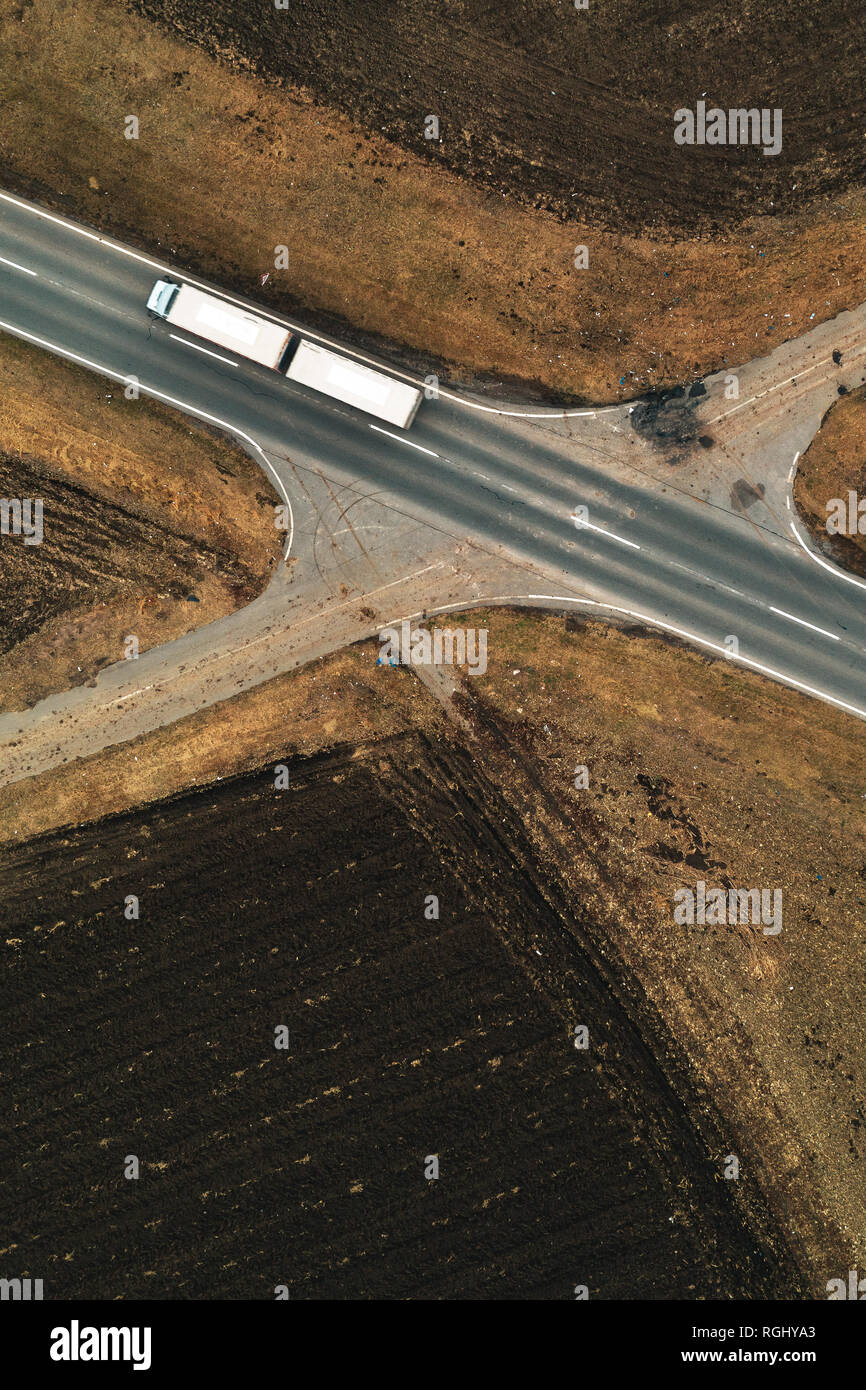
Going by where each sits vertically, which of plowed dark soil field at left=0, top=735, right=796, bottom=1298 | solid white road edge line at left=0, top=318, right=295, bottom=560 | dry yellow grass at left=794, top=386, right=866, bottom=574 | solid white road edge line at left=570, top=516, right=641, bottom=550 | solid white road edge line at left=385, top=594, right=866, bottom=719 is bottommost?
plowed dark soil field at left=0, top=735, right=796, bottom=1298

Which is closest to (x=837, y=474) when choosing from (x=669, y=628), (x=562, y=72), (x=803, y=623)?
(x=803, y=623)

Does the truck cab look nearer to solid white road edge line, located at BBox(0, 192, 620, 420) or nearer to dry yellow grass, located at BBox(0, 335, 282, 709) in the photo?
solid white road edge line, located at BBox(0, 192, 620, 420)

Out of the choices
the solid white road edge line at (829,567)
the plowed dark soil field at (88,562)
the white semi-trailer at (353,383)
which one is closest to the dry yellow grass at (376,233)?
the white semi-trailer at (353,383)

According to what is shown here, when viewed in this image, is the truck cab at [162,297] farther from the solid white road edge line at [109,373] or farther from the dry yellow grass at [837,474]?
the dry yellow grass at [837,474]

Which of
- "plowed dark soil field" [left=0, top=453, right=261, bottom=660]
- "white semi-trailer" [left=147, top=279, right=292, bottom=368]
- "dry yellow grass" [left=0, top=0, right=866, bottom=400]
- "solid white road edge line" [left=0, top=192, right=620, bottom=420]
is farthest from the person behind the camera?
"plowed dark soil field" [left=0, top=453, right=261, bottom=660]

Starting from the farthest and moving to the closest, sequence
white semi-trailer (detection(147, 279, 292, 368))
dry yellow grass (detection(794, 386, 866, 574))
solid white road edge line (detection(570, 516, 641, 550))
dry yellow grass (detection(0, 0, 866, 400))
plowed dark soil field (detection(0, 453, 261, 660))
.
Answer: plowed dark soil field (detection(0, 453, 261, 660)) → solid white road edge line (detection(570, 516, 641, 550)) → dry yellow grass (detection(794, 386, 866, 574)) → dry yellow grass (detection(0, 0, 866, 400)) → white semi-trailer (detection(147, 279, 292, 368))

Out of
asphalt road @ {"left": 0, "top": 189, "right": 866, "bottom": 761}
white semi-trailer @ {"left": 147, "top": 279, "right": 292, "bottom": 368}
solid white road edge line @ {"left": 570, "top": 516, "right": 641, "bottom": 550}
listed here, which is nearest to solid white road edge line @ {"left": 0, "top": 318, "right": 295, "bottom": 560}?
asphalt road @ {"left": 0, "top": 189, "right": 866, "bottom": 761}

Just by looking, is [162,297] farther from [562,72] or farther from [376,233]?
[562,72]
